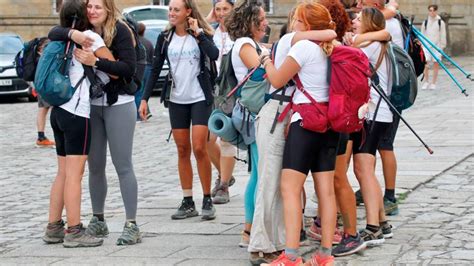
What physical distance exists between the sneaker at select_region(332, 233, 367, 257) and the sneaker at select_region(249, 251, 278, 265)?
47 centimetres

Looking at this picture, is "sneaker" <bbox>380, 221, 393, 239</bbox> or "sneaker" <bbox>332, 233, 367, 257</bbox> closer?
"sneaker" <bbox>332, 233, 367, 257</bbox>

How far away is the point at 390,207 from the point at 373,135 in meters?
1.02

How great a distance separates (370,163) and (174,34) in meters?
2.22

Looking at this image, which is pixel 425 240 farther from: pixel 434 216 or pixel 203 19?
pixel 203 19

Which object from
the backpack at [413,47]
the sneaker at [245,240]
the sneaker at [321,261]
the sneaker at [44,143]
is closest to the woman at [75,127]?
the sneaker at [245,240]

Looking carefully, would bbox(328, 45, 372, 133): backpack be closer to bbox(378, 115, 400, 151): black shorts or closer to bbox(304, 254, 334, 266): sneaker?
bbox(304, 254, 334, 266): sneaker

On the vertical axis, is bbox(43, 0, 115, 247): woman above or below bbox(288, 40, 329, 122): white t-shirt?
below

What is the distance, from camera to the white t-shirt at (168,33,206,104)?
976 centimetres

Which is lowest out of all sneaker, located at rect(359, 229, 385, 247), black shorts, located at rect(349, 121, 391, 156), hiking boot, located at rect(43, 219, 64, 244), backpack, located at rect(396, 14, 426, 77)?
hiking boot, located at rect(43, 219, 64, 244)

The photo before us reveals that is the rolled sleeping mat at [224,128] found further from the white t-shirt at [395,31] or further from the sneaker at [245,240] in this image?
the white t-shirt at [395,31]

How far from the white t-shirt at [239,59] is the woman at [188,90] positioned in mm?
1160

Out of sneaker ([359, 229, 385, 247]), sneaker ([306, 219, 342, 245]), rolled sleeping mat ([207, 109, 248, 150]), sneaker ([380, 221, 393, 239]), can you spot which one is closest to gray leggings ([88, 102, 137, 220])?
rolled sleeping mat ([207, 109, 248, 150])

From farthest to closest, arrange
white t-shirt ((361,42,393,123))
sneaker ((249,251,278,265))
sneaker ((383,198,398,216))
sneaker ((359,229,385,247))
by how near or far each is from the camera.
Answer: sneaker ((383,198,398,216)) → white t-shirt ((361,42,393,123)) → sneaker ((359,229,385,247)) → sneaker ((249,251,278,265))

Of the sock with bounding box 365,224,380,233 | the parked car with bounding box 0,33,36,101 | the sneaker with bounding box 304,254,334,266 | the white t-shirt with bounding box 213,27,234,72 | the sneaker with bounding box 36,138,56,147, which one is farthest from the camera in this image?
the parked car with bounding box 0,33,36,101
